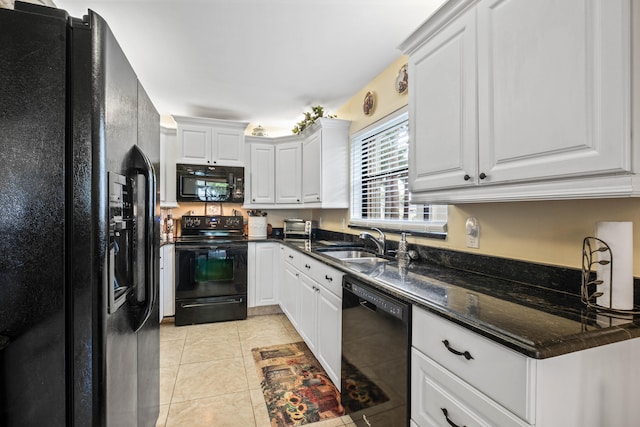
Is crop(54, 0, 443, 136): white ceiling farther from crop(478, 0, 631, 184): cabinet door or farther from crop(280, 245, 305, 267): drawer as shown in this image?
crop(280, 245, 305, 267): drawer

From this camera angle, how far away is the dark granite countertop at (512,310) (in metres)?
0.83

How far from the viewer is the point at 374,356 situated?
1521mm

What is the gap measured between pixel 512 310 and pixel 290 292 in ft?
8.03

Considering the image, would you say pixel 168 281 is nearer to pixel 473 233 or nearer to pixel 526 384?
pixel 473 233

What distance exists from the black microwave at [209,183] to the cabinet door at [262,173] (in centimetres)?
18

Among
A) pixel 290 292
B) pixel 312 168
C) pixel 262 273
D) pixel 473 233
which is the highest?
pixel 312 168

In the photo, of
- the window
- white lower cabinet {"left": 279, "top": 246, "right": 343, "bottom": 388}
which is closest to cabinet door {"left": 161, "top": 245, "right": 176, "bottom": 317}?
white lower cabinet {"left": 279, "top": 246, "right": 343, "bottom": 388}

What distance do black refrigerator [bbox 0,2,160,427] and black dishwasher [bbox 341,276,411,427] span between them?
106 cm

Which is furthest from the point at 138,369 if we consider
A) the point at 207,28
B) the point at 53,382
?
the point at 207,28

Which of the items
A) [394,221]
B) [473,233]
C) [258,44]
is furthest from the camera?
[394,221]

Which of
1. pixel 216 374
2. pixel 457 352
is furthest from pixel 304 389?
pixel 457 352

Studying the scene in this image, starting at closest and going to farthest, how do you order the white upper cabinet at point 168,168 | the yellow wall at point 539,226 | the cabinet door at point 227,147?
the yellow wall at point 539,226, the white upper cabinet at point 168,168, the cabinet door at point 227,147

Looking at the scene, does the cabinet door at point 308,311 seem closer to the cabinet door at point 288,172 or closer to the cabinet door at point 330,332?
the cabinet door at point 330,332

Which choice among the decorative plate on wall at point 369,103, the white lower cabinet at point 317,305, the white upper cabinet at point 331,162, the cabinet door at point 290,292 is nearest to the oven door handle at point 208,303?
the cabinet door at point 290,292
